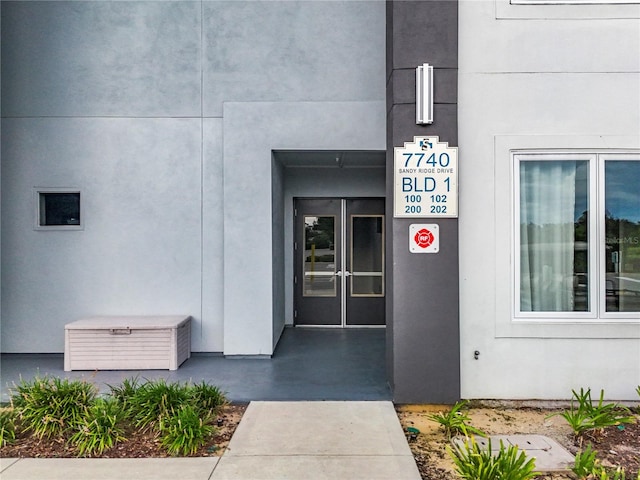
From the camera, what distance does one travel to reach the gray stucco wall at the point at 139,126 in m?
5.74

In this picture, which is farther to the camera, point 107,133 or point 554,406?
point 107,133

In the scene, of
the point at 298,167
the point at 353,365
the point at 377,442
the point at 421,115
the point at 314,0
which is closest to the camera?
the point at 377,442

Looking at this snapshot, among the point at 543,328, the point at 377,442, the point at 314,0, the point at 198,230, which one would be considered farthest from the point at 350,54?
the point at 377,442

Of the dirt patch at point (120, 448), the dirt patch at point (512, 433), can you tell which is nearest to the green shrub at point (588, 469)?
the dirt patch at point (512, 433)

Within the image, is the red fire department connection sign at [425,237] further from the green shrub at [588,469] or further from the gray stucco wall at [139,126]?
the gray stucco wall at [139,126]

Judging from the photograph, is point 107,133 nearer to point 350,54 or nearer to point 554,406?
point 350,54

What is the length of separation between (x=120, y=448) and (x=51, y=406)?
0.77 meters

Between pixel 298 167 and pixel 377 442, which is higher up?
pixel 298 167

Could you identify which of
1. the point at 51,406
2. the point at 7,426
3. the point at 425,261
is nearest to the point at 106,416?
the point at 51,406

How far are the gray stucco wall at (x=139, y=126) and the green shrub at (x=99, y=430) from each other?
7.69 ft

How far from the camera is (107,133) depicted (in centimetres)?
579

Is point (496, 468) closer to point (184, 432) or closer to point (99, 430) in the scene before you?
point (184, 432)

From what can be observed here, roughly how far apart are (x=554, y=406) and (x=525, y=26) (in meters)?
4.01

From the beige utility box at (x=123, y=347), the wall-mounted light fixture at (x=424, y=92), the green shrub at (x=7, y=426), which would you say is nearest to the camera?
the green shrub at (x=7, y=426)
